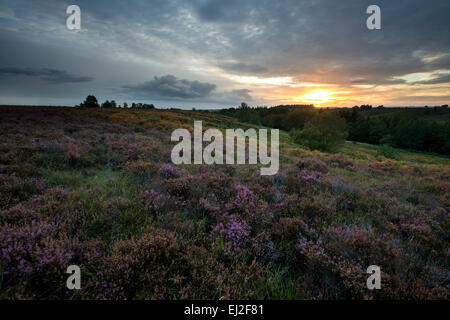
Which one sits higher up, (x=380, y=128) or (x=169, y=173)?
(x=380, y=128)

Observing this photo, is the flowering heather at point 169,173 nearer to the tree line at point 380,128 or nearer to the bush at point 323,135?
the bush at point 323,135

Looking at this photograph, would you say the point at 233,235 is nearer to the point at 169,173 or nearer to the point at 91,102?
the point at 169,173

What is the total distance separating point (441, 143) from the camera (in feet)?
241

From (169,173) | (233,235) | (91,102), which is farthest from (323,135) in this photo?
(91,102)

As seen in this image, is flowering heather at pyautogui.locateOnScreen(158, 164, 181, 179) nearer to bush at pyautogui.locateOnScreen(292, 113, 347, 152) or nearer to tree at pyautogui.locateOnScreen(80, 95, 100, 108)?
bush at pyautogui.locateOnScreen(292, 113, 347, 152)

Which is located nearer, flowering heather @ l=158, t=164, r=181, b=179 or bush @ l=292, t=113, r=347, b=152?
flowering heather @ l=158, t=164, r=181, b=179

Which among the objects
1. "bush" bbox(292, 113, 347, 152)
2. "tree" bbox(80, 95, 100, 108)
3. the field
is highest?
"tree" bbox(80, 95, 100, 108)

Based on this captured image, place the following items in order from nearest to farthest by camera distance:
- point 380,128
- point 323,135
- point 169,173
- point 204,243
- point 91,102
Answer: point 204,243 < point 169,173 < point 323,135 < point 91,102 < point 380,128

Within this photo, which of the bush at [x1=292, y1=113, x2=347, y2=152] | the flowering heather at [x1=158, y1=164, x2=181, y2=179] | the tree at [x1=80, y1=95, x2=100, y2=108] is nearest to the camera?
the flowering heather at [x1=158, y1=164, x2=181, y2=179]

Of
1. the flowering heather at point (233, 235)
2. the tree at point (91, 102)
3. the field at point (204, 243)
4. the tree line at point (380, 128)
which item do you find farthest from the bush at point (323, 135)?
the tree at point (91, 102)

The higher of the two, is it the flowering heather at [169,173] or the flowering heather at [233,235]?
the flowering heather at [169,173]

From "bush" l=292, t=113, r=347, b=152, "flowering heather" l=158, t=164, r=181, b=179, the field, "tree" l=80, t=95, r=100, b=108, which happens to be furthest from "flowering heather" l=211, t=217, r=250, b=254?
"tree" l=80, t=95, r=100, b=108
